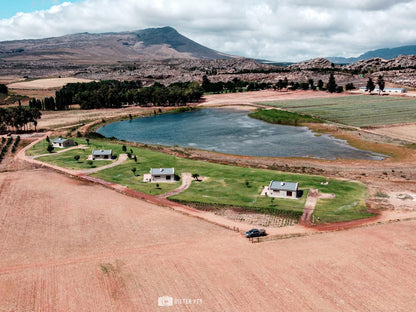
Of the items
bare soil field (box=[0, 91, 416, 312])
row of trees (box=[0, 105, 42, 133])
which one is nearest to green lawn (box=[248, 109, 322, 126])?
bare soil field (box=[0, 91, 416, 312])

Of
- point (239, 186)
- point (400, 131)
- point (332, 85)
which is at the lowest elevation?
point (239, 186)

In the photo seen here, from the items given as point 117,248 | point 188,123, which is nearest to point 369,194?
point 117,248

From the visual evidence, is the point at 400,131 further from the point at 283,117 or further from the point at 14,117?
the point at 14,117

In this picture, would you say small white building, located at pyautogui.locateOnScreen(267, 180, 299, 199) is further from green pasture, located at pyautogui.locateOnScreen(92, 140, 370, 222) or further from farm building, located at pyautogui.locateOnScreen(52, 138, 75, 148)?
farm building, located at pyautogui.locateOnScreen(52, 138, 75, 148)

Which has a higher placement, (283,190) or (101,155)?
(101,155)

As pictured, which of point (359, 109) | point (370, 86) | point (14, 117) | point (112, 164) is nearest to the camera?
point (112, 164)

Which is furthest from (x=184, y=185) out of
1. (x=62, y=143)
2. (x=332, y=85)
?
(x=332, y=85)

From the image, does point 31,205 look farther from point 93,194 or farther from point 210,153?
point 210,153

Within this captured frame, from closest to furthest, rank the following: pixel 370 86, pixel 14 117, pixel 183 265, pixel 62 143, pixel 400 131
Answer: pixel 183 265 → pixel 62 143 → pixel 400 131 → pixel 14 117 → pixel 370 86
